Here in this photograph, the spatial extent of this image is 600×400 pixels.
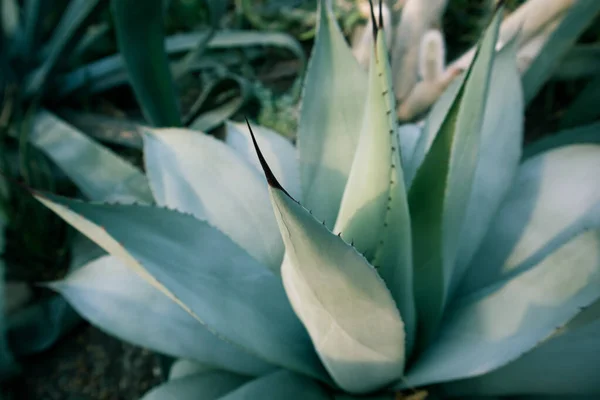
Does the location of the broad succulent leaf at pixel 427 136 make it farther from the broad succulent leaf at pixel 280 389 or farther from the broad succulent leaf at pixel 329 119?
the broad succulent leaf at pixel 280 389

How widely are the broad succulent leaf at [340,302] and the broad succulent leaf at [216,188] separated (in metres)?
0.09

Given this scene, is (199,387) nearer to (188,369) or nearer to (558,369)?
(188,369)

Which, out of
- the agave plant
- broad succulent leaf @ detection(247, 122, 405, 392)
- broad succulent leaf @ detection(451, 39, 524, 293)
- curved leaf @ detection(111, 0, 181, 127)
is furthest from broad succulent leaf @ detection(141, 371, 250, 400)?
curved leaf @ detection(111, 0, 181, 127)

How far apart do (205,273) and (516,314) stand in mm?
257

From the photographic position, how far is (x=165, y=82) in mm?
880

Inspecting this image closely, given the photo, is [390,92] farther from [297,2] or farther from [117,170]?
[297,2]

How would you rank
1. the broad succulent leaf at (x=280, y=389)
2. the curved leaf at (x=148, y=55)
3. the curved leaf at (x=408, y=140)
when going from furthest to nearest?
the curved leaf at (x=148, y=55) < the curved leaf at (x=408, y=140) < the broad succulent leaf at (x=280, y=389)

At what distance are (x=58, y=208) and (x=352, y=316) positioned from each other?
23 cm

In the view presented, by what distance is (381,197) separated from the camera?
1.41 feet

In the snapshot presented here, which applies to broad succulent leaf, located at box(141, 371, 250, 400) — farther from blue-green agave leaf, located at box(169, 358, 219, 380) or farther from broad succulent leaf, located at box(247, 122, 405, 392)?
broad succulent leaf, located at box(247, 122, 405, 392)

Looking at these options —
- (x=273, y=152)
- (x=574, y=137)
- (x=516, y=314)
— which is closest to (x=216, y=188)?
(x=273, y=152)

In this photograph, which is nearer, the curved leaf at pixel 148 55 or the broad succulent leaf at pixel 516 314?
the broad succulent leaf at pixel 516 314

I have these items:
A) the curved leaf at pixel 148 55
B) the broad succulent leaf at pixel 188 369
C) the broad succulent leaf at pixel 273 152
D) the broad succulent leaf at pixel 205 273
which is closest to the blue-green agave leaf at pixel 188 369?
the broad succulent leaf at pixel 188 369

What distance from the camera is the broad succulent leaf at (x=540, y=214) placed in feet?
1.68
